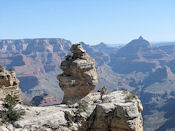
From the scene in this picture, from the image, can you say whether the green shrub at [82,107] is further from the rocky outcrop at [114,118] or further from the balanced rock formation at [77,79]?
the balanced rock formation at [77,79]

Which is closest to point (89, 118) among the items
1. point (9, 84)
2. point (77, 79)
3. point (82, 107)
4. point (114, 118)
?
point (82, 107)

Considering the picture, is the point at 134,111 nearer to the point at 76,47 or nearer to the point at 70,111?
the point at 70,111

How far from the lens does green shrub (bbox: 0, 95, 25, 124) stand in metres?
24.6

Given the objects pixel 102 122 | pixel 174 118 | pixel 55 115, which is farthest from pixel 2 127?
pixel 174 118

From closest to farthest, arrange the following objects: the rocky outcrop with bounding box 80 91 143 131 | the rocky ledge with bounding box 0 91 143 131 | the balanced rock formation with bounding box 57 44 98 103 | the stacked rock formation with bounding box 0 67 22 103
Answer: the rocky ledge with bounding box 0 91 143 131, the rocky outcrop with bounding box 80 91 143 131, the stacked rock formation with bounding box 0 67 22 103, the balanced rock formation with bounding box 57 44 98 103

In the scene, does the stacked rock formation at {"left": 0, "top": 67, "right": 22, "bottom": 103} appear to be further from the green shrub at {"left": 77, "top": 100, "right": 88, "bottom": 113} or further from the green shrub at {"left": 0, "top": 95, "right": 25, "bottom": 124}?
the green shrub at {"left": 77, "top": 100, "right": 88, "bottom": 113}

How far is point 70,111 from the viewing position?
27.5 metres

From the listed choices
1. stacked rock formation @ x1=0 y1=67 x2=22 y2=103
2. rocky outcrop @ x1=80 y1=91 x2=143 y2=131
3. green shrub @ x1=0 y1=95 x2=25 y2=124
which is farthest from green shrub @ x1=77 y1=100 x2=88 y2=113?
stacked rock formation @ x1=0 y1=67 x2=22 y2=103

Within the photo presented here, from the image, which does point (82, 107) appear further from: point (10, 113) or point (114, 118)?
point (10, 113)

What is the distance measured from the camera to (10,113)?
83.0 ft

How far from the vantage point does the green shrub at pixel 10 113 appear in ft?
80.8

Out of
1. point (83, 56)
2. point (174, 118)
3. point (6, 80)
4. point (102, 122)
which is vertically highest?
point (83, 56)

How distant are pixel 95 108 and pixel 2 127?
10.1 metres

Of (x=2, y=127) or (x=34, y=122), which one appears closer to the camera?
(x=2, y=127)
